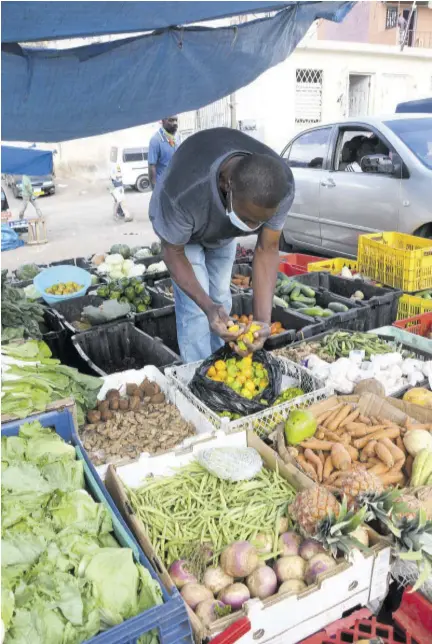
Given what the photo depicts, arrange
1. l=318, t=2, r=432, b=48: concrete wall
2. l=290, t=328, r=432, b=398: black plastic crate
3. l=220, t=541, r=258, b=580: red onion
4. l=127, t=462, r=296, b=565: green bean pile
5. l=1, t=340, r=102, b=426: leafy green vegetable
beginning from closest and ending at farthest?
l=220, t=541, r=258, b=580: red onion → l=127, t=462, r=296, b=565: green bean pile → l=1, t=340, r=102, b=426: leafy green vegetable → l=290, t=328, r=432, b=398: black plastic crate → l=318, t=2, r=432, b=48: concrete wall

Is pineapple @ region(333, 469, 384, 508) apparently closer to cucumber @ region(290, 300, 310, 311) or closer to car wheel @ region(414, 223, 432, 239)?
cucumber @ region(290, 300, 310, 311)

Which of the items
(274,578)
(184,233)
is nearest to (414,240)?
(184,233)

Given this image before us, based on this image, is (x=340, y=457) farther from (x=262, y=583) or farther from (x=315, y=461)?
(x=262, y=583)

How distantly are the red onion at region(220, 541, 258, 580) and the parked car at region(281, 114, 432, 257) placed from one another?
16.7 ft

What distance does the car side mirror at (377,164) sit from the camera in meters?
6.52

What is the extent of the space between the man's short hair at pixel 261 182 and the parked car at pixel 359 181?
4.21 meters

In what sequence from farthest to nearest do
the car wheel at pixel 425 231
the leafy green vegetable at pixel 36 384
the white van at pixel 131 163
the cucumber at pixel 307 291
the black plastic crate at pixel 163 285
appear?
the white van at pixel 131 163 → the car wheel at pixel 425 231 → the black plastic crate at pixel 163 285 → the cucumber at pixel 307 291 → the leafy green vegetable at pixel 36 384

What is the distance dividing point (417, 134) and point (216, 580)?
20.1 ft

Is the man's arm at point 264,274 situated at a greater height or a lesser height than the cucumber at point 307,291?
greater

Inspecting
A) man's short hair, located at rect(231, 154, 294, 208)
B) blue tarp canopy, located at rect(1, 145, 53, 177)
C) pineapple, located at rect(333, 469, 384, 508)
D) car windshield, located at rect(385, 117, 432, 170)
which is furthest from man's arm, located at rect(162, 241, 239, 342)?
car windshield, located at rect(385, 117, 432, 170)

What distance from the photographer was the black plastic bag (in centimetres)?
302

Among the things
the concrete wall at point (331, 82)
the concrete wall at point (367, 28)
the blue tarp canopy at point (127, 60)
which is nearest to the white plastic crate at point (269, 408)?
the blue tarp canopy at point (127, 60)

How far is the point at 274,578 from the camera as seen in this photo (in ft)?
6.56

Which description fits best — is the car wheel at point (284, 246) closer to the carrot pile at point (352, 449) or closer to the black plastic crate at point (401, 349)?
the black plastic crate at point (401, 349)
